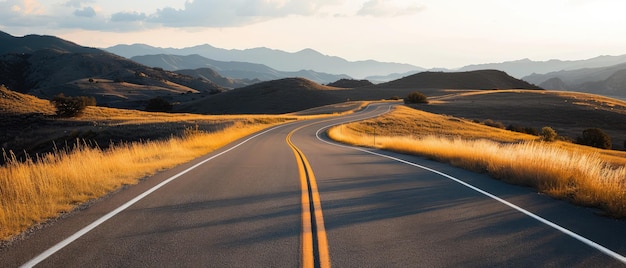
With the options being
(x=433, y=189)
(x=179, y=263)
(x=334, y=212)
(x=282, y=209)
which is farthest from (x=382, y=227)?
(x=433, y=189)

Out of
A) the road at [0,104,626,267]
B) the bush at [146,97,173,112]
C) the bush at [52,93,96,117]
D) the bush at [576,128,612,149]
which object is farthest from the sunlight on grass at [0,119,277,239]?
the bush at [146,97,173,112]

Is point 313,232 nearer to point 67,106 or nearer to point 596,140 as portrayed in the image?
point 596,140

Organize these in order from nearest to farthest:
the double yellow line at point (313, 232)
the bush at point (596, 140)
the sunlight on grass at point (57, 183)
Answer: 1. the double yellow line at point (313, 232)
2. the sunlight on grass at point (57, 183)
3. the bush at point (596, 140)

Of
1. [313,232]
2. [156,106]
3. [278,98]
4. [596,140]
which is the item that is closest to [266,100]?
[278,98]

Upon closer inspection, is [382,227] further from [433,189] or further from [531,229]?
[433,189]

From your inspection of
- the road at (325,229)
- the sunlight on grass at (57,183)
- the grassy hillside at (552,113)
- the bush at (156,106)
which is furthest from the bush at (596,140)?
the bush at (156,106)

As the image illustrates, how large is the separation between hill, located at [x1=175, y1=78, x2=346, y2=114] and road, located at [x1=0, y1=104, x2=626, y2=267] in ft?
368

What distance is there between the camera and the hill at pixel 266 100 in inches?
4833

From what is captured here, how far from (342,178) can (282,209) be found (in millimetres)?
3802

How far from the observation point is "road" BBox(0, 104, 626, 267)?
4.77 meters

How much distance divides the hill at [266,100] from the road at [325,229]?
112104mm

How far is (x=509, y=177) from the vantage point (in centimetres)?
1034

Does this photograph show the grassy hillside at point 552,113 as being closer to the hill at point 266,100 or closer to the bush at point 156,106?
the hill at point 266,100

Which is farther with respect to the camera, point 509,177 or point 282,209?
point 509,177
